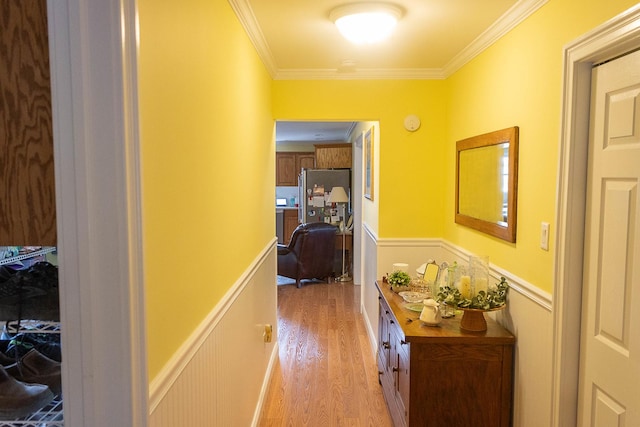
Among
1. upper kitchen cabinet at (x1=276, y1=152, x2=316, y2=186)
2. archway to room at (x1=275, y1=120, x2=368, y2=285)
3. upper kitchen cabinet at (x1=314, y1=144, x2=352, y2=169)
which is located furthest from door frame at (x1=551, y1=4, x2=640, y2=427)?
upper kitchen cabinet at (x1=276, y1=152, x2=316, y2=186)

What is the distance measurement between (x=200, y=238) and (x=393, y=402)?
1.80 meters

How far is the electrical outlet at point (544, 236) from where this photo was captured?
6.29ft

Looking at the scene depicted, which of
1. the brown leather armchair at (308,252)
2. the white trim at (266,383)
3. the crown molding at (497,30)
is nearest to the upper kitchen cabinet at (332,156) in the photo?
the brown leather armchair at (308,252)

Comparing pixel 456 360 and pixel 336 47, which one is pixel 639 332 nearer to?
pixel 456 360

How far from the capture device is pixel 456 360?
7.35ft

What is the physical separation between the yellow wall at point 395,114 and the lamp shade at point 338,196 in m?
3.39

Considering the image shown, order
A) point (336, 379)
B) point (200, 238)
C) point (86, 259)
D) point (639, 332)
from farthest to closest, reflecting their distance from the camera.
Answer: point (336, 379)
point (200, 238)
point (639, 332)
point (86, 259)

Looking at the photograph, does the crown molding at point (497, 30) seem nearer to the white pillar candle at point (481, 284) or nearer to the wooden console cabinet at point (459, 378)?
the white pillar candle at point (481, 284)

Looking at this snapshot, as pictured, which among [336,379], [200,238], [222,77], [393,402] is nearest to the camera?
[200,238]

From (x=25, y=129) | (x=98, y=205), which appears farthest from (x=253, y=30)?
(x=98, y=205)

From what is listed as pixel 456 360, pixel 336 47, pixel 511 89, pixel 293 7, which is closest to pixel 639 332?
A: pixel 456 360

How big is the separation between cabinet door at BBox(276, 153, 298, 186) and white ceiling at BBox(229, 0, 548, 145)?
239 inches

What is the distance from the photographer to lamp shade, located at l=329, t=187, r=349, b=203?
22.6 ft

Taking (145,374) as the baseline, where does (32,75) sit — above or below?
above
